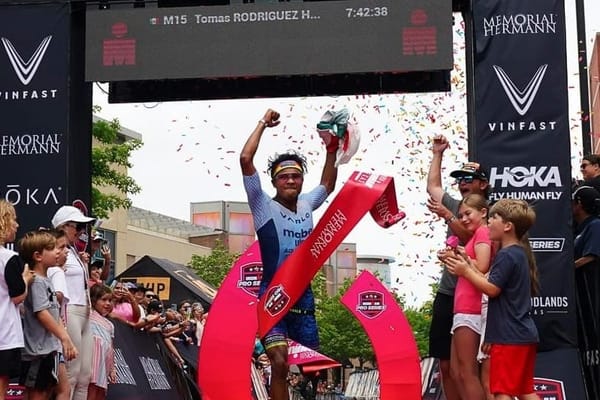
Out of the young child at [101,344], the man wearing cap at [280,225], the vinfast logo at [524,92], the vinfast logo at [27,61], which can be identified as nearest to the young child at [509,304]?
the man wearing cap at [280,225]

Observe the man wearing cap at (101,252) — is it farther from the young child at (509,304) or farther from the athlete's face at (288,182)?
the young child at (509,304)

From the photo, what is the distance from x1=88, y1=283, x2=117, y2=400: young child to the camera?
393 inches

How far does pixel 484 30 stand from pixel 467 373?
13.1 ft

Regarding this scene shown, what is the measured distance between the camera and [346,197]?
334 inches

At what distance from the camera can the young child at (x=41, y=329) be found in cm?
798

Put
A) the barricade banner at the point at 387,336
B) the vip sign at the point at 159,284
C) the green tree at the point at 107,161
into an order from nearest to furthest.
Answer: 1. the barricade banner at the point at 387,336
2. the vip sign at the point at 159,284
3. the green tree at the point at 107,161

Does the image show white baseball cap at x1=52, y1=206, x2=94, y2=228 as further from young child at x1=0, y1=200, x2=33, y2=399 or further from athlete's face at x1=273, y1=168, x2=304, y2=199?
athlete's face at x1=273, y1=168, x2=304, y2=199

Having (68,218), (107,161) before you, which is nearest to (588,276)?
(68,218)

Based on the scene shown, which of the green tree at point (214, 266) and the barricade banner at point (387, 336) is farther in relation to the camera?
the green tree at point (214, 266)

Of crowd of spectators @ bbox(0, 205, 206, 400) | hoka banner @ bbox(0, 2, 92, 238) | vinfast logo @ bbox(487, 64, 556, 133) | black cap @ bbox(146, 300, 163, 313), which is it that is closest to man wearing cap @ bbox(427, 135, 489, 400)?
vinfast logo @ bbox(487, 64, 556, 133)

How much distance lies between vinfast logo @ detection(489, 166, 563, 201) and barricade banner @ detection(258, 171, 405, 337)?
1.79m

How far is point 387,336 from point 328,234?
3.55 meters

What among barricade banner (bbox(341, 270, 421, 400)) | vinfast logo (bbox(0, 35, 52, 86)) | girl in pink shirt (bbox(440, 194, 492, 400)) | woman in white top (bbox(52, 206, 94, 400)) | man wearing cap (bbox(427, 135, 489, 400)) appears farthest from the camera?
vinfast logo (bbox(0, 35, 52, 86))

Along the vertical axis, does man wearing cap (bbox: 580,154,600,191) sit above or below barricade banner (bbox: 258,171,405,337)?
above
